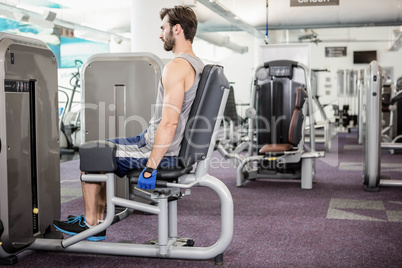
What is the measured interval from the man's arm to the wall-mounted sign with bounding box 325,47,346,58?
39.6ft

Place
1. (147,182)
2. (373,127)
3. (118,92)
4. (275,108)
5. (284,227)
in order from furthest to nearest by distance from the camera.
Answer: (275,108)
(373,127)
(118,92)
(284,227)
(147,182)

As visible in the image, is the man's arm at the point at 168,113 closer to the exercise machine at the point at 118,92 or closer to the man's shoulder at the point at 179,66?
the man's shoulder at the point at 179,66

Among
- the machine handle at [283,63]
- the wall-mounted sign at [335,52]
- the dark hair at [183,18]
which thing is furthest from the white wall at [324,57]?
the dark hair at [183,18]

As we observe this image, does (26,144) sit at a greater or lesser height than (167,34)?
lesser

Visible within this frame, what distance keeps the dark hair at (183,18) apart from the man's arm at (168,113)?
26cm

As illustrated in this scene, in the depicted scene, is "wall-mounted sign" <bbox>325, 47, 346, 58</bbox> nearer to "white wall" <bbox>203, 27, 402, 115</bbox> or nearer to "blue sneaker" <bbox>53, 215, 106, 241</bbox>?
"white wall" <bbox>203, 27, 402, 115</bbox>

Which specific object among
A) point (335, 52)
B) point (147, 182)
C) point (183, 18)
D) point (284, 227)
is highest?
point (335, 52)

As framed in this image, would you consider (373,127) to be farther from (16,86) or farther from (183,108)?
(16,86)

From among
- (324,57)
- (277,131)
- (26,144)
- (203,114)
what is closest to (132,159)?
(203,114)

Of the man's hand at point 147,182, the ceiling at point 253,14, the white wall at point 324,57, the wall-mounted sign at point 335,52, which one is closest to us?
the man's hand at point 147,182

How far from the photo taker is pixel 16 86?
230 cm

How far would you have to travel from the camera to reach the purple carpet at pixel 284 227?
2406 millimetres

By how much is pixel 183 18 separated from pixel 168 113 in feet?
1.63

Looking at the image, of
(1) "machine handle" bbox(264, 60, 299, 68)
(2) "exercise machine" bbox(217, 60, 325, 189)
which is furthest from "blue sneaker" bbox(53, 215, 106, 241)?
(1) "machine handle" bbox(264, 60, 299, 68)
